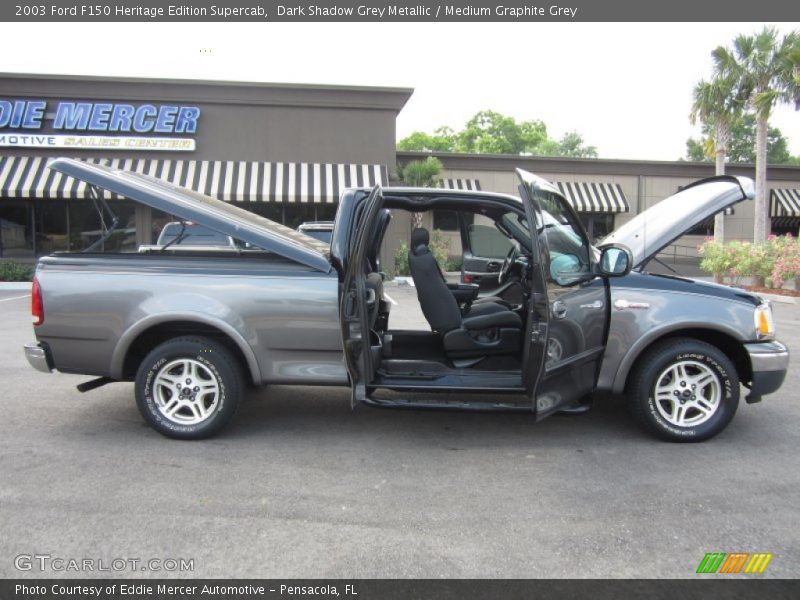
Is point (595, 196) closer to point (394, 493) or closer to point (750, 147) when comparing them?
point (394, 493)

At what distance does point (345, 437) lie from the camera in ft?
15.0

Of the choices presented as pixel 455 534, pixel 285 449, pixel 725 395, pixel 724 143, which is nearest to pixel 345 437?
pixel 285 449

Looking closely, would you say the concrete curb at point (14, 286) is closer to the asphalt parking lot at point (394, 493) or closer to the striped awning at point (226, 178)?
the striped awning at point (226, 178)

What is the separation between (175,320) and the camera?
423 centimetres

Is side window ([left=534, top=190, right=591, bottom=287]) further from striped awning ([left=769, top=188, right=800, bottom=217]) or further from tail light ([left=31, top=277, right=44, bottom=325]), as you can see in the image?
striped awning ([left=769, top=188, right=800, bottom=217])

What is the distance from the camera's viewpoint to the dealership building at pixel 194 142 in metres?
18.6

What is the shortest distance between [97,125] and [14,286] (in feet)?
18.6

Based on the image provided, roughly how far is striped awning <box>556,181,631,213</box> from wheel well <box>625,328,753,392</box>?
18973 mm

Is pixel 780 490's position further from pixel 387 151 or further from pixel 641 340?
pixel 387 151

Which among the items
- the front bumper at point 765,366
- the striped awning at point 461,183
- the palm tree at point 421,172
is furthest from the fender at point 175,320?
the striped awning at point 461,183

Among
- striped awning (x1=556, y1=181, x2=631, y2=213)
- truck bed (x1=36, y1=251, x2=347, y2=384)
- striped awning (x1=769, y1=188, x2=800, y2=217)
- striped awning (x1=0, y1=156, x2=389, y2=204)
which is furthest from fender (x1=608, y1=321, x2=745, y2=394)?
striped awning (x1=769, y1=188, x2=800, y2=217)

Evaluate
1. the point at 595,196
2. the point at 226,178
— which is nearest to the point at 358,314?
the point at 226,178

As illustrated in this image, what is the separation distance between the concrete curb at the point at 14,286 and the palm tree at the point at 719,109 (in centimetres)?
2168

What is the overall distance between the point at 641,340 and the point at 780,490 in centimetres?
124
